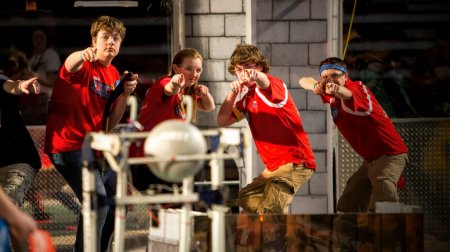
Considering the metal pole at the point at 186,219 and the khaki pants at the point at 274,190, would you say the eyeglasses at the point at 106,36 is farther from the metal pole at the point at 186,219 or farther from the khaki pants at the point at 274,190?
the metal pole at the point at 186,219

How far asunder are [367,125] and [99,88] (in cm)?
205

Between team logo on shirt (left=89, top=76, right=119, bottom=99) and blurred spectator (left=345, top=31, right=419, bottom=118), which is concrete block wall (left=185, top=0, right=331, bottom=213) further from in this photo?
team logo on shirt (left=89, top=76, right=119, bottom=99)

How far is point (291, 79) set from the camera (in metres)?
8.69

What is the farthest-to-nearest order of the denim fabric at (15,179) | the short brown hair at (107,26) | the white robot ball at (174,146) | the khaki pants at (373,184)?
1. the khaki pants at (373,184)
2. the short brown hair at (107,26)
3. the denim fabric at (15,179)
4. the white robot ball at (174,146)

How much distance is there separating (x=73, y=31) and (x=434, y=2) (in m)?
3.22

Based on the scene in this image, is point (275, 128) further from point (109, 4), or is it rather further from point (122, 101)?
point (109, 4)

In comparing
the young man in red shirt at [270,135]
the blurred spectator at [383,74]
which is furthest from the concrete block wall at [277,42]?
the young man in red shirt at [270,135]

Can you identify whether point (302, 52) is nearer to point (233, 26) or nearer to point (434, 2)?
point (233, 26)

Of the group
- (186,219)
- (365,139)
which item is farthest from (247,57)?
(186,219)

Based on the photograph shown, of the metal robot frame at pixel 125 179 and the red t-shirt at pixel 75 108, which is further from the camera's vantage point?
the red t-shirt at pixel 75 108

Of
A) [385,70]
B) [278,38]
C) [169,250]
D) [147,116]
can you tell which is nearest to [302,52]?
[278,38]

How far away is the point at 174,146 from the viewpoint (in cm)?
423

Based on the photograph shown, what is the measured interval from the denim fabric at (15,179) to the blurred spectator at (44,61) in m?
2.15

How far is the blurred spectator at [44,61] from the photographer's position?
8945 mm
